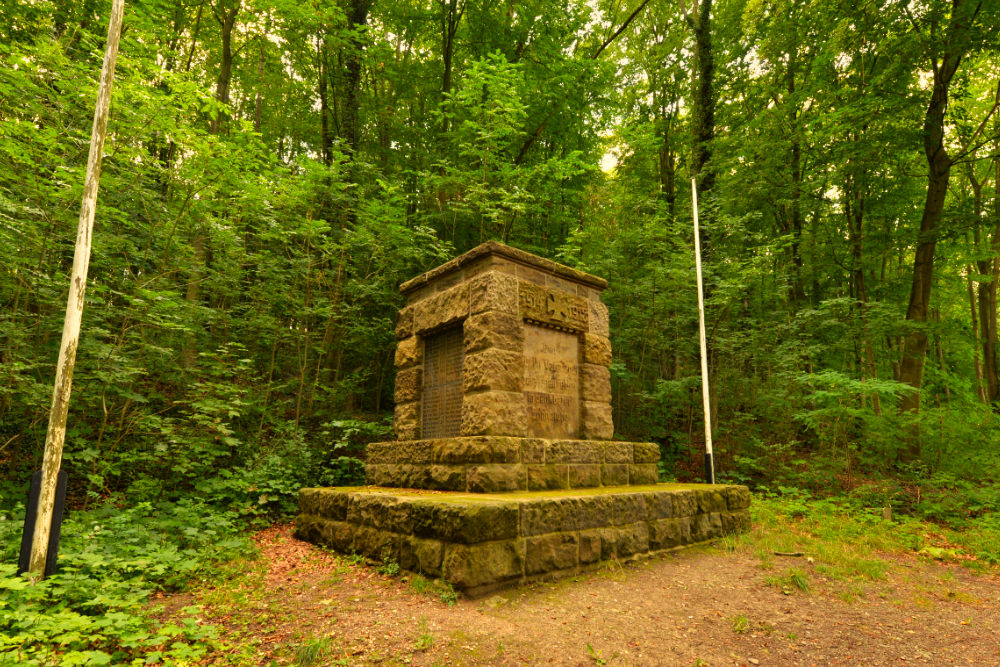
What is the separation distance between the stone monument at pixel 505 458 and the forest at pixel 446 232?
1.51m

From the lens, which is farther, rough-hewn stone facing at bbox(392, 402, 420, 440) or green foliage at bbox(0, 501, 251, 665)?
rough-hewn stone facing at bbox(392, 402, 420, 440)

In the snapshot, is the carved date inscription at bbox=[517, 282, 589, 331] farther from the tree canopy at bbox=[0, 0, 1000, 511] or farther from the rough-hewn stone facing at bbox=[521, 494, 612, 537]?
the tree canopy at bbox=[0, 0, 1000, 511]

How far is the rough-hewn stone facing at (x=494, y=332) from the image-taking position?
18.4 ft

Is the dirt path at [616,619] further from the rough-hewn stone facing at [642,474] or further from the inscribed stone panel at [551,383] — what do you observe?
the inscribed stone panel at [551,383]

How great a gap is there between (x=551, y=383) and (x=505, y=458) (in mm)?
1418

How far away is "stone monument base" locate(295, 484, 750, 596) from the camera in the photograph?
12.3 ft

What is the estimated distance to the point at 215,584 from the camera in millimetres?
3990

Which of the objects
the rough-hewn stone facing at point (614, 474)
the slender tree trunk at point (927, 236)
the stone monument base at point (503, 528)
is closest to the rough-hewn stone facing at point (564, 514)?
the stone monument base at point (503, 528)

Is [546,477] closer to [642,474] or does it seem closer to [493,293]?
[642,474]

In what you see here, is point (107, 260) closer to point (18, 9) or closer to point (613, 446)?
point (18, 9)

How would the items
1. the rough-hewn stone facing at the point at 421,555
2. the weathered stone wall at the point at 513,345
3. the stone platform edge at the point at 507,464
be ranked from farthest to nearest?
1. the weathered stone wall at the point at 513,345
2. the stone platform edge at the point at 507,464
3. the rough-hewn stone facing at the point at 421,555

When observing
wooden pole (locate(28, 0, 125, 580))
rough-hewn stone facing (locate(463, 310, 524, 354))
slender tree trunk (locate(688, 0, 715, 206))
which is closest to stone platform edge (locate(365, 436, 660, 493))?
rough-hewn stone facing (locate(463, 310, 524, 354))

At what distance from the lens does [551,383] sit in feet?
20.2

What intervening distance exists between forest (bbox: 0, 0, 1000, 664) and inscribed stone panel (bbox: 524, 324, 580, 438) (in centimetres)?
303
